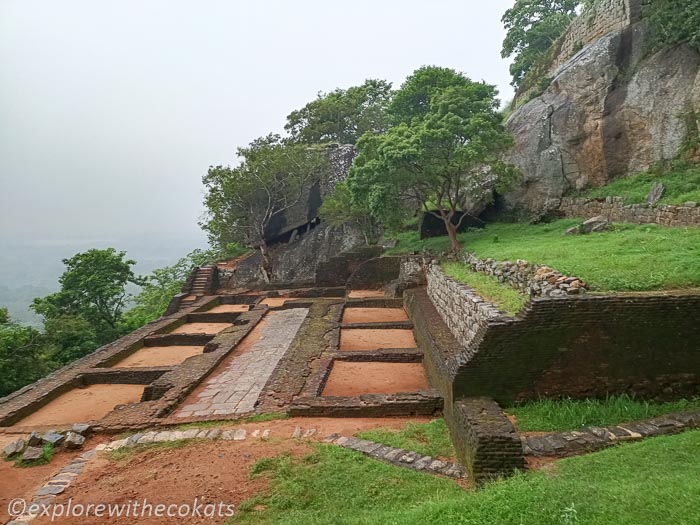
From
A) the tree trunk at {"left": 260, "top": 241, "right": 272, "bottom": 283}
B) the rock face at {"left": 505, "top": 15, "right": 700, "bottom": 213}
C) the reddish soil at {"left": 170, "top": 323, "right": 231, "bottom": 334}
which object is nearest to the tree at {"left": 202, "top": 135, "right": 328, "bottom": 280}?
the tree trunk at {"left": 260, "top": 241, "right": 272, "bottom": 283}

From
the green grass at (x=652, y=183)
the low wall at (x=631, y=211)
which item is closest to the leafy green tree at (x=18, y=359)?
the low wall at (x=631, y=211)

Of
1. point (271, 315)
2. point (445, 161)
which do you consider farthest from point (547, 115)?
point (271, 315)

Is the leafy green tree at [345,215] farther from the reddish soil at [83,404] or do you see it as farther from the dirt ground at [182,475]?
the dirt ground at [182,475]

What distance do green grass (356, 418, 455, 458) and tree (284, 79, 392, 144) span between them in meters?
27.8

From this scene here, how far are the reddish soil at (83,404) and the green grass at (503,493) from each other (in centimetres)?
575

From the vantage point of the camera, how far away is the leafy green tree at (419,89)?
798 inches

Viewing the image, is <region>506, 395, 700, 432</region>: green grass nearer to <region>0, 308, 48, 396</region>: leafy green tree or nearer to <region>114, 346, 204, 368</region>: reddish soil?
<region>114, 346, 204, 368</region>: reddish soil

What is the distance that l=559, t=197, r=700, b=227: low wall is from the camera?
9.69m

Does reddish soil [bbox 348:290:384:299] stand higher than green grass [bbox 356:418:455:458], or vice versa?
green grass [bbox 356:418:455:458]

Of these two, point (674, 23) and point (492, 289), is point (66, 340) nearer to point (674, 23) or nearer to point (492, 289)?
point (492, 289)

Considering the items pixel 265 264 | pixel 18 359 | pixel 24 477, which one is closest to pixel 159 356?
pixel 18 359

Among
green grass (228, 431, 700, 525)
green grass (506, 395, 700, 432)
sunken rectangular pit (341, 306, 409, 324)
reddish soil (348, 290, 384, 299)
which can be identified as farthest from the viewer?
reddish soil (348, 290, 384, 299)

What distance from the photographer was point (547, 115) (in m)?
16.6

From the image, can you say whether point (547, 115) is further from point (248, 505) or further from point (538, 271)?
point (248, 505)
